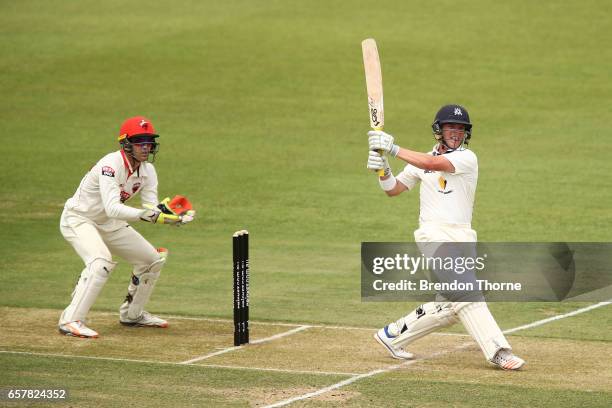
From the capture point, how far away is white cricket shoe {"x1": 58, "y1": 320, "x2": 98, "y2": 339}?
39.6ft

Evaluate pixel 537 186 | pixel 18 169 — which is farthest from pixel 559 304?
pixel 18 169

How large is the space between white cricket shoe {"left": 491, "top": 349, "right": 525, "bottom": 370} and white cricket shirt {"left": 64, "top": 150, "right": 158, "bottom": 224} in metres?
3.86

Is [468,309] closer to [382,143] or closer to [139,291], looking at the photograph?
[382,143]

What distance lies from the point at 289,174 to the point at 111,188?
9841mm

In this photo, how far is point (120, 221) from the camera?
1283 cm

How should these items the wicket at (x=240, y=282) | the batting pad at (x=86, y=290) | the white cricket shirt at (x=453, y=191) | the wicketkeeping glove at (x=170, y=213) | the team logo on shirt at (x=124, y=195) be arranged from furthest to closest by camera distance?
the team logo on shirt at (x=124, y=195) < the batting pad at (x=86, y=290) < the wicketkeeping glove at (x=170, y=213) < the wicket at (x=240, y=282) < the white cricket shirt at (x=453, y=191)

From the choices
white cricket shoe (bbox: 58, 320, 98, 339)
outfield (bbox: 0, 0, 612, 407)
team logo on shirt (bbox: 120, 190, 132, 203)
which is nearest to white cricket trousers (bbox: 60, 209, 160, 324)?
team logo on shirt (bbox: 120, 190, 132, 203)

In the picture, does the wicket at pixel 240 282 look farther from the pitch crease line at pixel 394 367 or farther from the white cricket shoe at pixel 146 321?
the pitch crease line at pixel 394 367

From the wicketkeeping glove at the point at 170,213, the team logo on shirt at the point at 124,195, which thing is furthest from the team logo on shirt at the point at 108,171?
the wicketkeeping glove at the point at 170,213

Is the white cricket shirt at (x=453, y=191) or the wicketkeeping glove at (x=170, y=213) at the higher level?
the white cricket shirt at (x=453, y=191)

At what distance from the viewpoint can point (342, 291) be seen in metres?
14.5

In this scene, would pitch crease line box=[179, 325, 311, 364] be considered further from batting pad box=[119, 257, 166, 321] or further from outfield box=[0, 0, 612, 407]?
batting pad box=[119, 257, 166, 321]

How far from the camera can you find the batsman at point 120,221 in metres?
12.1

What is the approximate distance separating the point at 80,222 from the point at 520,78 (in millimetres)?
16903
